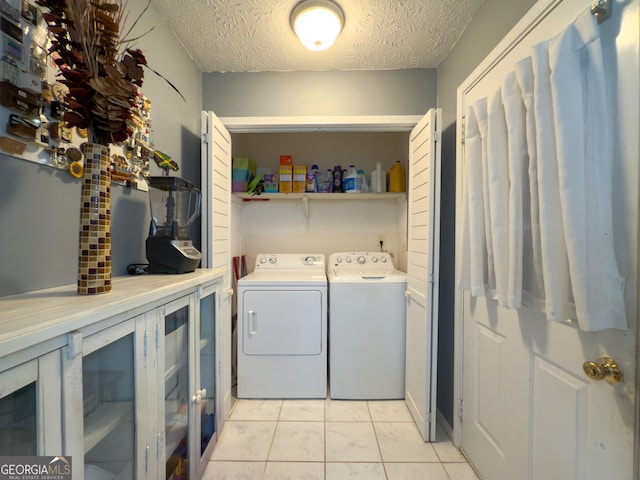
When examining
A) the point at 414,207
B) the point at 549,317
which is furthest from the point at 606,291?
the point at 414,207

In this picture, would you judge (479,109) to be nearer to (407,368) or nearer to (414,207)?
(414,207)

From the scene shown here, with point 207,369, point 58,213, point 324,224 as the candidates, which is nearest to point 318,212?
point 324,224

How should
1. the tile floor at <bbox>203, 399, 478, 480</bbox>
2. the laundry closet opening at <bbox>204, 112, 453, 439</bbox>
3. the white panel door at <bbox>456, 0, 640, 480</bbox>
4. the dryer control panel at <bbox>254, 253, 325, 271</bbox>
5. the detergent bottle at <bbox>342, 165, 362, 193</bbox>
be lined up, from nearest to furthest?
1. the white panel door at <bbox>456, 0, 640, 480</bbox>
2. the tile floor at <bbox>203, 399, 478, 480</bbox>
3. the detergent bottle at <bbox>342, 165, 362, 193</bbox>
4. the dryer control panel at <bbox>254, 253, 325, 271</bbox>
5. the laundry closet opening at <bbox>204, 112, 453, 439</bbox>

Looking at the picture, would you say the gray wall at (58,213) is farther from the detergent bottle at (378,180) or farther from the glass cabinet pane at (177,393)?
the detergent bottle at (378,180)

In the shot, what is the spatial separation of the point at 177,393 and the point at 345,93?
2.25 meters

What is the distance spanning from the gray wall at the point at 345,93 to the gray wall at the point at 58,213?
2.38 ft

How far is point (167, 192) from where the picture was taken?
1425mm

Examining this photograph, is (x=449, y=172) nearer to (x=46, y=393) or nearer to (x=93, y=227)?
(x=93, y=227)

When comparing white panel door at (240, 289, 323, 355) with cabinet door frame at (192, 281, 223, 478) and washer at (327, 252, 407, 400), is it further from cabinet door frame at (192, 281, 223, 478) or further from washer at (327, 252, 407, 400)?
cabinet door frame at (192, 281, 223, 478)

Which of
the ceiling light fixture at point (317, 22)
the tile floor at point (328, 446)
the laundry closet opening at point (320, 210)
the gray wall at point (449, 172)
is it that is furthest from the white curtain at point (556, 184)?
the laundry closet opening at point (320, 210)

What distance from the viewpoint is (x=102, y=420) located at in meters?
0.83

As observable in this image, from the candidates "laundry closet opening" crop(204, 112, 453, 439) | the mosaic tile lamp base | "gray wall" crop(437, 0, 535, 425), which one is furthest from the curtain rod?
"laundry closet opening" crop(204, 112, 453, 439)

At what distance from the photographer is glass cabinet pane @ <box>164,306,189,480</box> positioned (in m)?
1.11

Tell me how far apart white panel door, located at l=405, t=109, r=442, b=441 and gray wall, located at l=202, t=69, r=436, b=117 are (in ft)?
1.21
